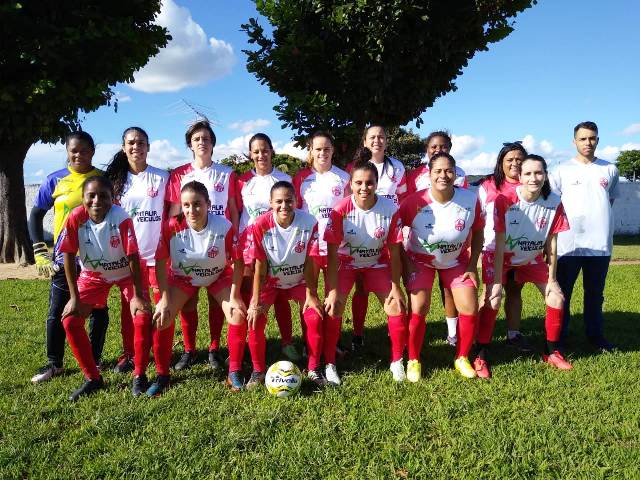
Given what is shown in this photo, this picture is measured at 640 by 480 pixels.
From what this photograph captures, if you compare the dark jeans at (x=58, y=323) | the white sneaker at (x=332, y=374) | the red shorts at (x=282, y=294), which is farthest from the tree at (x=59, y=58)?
the white sneaker at (x=332, y=374)

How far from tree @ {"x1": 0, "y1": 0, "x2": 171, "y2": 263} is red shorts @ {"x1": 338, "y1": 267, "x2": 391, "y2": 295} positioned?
8.27 m

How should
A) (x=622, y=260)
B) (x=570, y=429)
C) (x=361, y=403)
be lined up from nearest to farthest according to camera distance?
(x=570, y=429) < (x=361, y=403) < (x=622, y=260)

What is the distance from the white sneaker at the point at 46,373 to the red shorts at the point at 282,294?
2001mm

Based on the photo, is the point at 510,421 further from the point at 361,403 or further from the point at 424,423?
the point at 361,403

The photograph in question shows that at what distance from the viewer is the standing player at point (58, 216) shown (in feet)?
13.7

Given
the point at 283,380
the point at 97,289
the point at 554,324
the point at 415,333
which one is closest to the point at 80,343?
the point at 97,289

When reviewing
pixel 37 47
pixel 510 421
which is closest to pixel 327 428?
pixel 510 421

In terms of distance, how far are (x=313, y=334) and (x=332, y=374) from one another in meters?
0.37

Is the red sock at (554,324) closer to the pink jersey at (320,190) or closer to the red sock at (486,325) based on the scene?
the red sock at (486,325)

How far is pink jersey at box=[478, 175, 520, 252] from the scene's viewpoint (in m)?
4.59

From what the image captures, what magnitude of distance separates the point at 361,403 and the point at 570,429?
1422 millimetres

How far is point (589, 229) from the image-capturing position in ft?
16.0

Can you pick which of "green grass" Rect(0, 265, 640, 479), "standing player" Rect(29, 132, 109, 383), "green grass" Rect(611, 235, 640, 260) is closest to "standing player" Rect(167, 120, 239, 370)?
"green grass" Rect(0, 265, 640, 479)

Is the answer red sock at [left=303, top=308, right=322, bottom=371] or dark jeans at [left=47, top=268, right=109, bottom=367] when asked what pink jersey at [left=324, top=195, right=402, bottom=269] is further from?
dark jeans at [left=47, top=268, right=109, bottom=367]
